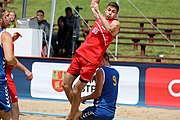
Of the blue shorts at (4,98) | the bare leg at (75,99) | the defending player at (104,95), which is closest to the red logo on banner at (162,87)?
the bare leg at (75,99)

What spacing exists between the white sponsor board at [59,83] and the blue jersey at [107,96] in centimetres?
539

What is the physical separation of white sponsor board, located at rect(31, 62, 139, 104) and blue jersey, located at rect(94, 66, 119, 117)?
539cm

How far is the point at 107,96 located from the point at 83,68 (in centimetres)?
116

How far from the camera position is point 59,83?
12.0m

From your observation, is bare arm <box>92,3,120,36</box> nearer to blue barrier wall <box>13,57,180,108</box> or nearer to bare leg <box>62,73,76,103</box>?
bare leg <box>62,73,76,103</box>

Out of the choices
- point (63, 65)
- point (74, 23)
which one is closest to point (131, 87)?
point (63, 65)

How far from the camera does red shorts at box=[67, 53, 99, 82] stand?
7355mm

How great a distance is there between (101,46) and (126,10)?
19389mm

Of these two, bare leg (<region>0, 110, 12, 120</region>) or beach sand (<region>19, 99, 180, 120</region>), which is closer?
bare leg (<region>0, 110, 12, 120</region>)

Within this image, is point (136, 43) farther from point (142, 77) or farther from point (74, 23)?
point (142, 77)

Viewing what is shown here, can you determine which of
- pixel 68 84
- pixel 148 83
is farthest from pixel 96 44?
pixel 148 83

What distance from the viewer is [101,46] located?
740 cm

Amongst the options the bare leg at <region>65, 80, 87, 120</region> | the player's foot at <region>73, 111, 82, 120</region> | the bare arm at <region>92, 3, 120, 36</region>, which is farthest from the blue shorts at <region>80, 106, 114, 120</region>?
the bare arm at <region>92, 3, 120, 36</region>

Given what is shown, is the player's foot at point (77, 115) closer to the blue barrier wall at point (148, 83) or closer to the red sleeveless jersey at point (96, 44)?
the red sleeveless jersey at point (96, 44)
